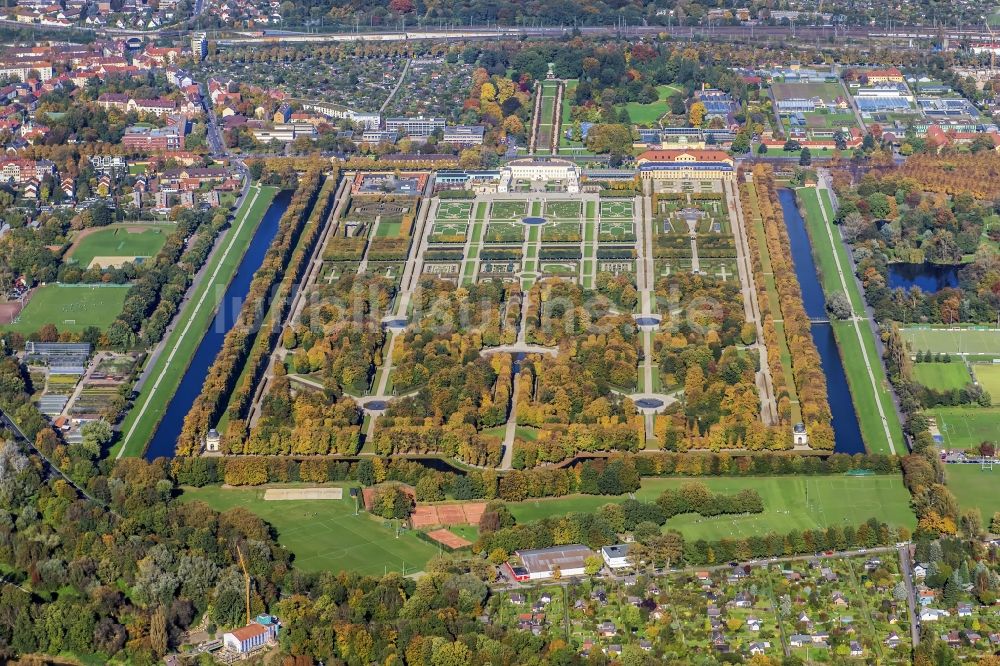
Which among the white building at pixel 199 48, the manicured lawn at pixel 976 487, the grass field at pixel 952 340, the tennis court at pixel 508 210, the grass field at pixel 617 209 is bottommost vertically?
the white building at pixel 199 48

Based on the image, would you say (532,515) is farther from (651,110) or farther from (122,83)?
(122,83)

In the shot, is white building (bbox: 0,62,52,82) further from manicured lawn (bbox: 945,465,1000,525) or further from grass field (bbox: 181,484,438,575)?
manicured lawn (bbox: 945,465,1000,525)

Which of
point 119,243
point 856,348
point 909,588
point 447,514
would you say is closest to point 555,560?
point 447,514

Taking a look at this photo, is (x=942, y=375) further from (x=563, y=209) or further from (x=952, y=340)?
(x=563, y=209)

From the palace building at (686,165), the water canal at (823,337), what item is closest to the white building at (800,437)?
the water canal at (823,337)

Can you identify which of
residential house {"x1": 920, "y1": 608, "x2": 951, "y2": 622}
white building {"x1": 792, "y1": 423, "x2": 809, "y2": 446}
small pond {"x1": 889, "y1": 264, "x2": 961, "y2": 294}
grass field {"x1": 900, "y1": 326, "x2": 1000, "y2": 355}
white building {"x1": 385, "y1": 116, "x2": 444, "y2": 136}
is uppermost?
residential house {"x1": 920, "y1": 608, "x2": 951, "y2": 622}

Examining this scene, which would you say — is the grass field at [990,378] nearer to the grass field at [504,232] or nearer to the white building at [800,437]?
the white building at [800,437]

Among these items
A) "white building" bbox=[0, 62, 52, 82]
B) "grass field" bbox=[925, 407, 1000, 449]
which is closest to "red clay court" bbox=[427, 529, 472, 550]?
"grass field" bbox=[925, 407, 1000, 449]
